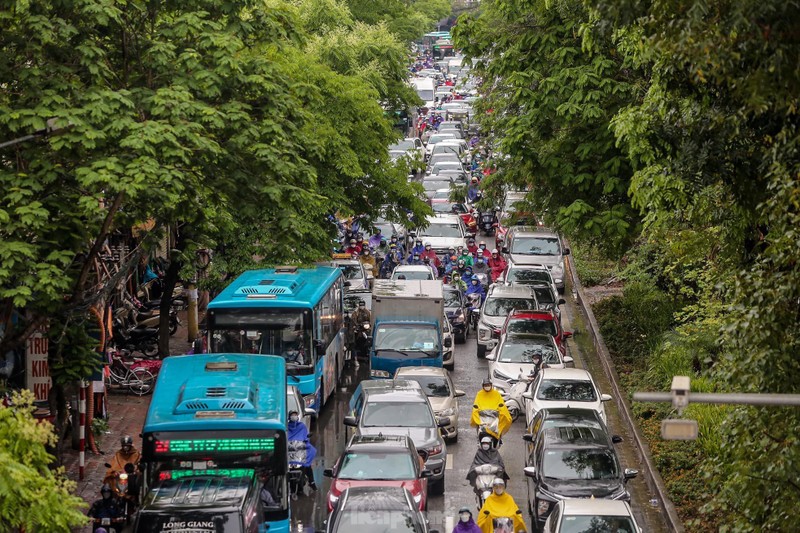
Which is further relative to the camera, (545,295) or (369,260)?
(369,260)

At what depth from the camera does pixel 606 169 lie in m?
27.3

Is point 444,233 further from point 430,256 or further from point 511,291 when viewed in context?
point 511,291

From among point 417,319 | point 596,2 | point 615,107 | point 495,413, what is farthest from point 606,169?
point 596,2

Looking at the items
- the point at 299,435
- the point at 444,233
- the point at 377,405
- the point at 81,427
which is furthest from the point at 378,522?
the point at 444,233

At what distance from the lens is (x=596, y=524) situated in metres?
15.0

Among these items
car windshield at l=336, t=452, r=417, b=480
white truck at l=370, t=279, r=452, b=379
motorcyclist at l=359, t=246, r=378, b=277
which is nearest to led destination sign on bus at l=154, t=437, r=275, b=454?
car windshield at l=336, t=452, r=417, b=480

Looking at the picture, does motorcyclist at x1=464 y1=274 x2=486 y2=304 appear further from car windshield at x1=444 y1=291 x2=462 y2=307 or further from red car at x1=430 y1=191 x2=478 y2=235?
red car at x1=430 y1=191 x2=478 y2=235

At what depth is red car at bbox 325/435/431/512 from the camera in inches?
666

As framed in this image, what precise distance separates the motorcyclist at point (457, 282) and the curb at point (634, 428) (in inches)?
144

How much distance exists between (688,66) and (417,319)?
49.3ft

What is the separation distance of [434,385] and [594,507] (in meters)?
8.36

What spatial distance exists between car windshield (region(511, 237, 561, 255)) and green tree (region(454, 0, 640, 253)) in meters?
8.95

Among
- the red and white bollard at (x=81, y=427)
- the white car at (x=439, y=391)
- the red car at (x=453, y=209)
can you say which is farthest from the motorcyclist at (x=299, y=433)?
the red car at (x=453, y=209)

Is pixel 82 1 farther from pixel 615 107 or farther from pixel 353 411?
pixel 615 107
